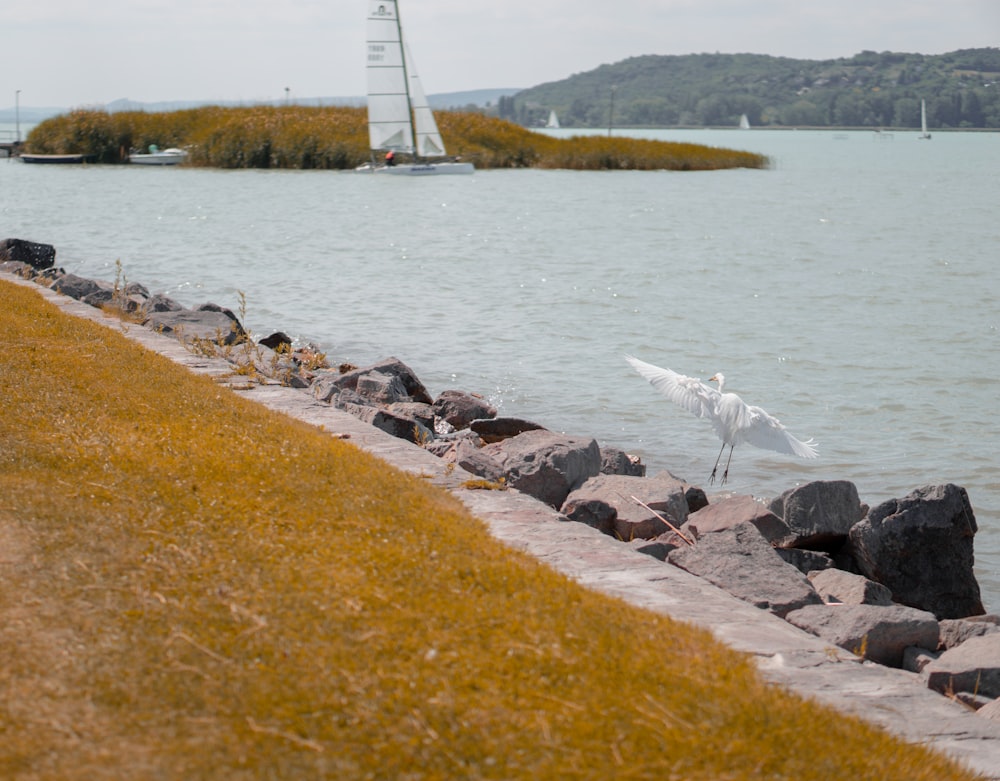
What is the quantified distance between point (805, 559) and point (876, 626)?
238 centimetres

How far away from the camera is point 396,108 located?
200 feet

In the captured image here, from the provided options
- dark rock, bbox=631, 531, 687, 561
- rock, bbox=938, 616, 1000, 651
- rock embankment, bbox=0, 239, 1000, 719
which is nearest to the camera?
rock embankment, bbox=0, 239, 1000, 719

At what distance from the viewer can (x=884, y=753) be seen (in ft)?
12.9

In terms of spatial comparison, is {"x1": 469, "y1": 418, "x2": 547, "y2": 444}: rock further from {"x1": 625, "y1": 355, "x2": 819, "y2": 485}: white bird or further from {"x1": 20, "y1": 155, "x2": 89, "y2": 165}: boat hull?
{"x1": 20, "y1": 155, "x2": 89, "y2": 165}: boat hull

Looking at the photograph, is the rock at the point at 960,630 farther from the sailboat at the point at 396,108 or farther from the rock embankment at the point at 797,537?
the sailboat at the point at 396,108

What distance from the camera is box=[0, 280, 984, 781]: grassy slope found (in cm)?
366

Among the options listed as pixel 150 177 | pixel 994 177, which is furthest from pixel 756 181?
pixel 150 177

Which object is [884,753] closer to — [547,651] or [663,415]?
[547,651]

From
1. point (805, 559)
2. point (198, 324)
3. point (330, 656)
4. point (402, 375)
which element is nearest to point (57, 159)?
point (198, 324)

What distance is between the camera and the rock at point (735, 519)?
325 inches

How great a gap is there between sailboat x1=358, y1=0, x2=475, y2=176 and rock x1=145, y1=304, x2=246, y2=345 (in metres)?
45.6

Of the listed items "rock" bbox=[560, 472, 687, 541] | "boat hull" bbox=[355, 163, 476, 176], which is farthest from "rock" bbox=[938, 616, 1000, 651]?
"boat hull" bbox=[355, 163, 476, 176]

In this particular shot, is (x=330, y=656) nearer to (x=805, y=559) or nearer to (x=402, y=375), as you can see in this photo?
(x=805, y=559)

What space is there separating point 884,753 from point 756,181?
216ft
